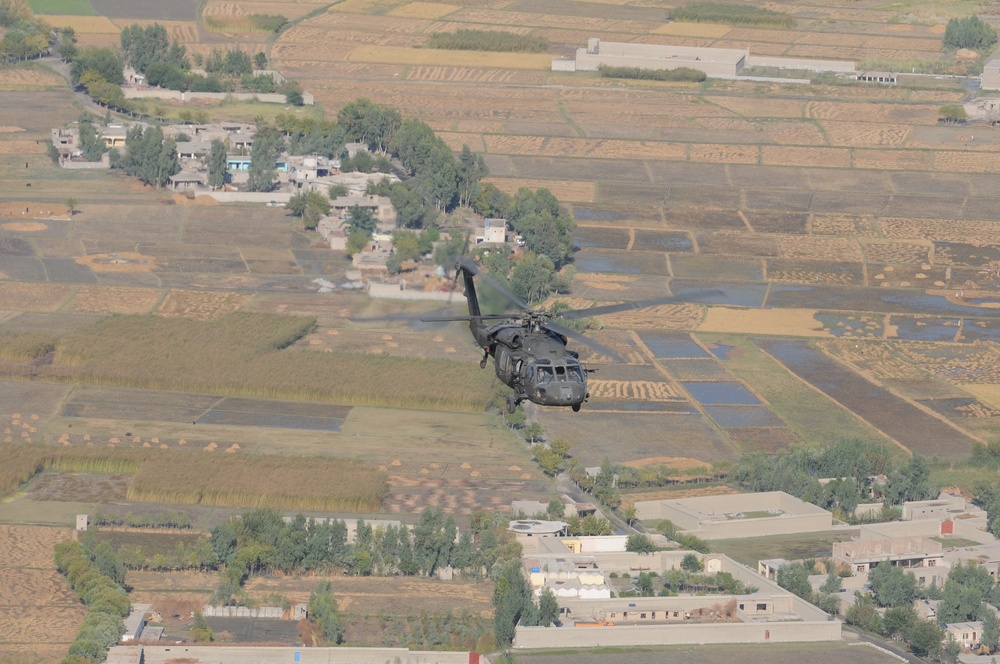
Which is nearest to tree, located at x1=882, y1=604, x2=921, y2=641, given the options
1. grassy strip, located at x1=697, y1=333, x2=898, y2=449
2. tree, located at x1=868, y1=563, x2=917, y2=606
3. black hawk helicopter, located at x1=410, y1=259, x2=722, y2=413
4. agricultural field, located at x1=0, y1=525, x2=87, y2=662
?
tree, located at x1=868, y1=563, x2=917, y2=606

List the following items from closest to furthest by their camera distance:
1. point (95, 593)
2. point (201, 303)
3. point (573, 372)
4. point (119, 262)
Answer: point (573, 372)
point (95, 593)
point (201, 303)
point (119, 262)

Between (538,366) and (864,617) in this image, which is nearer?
(538,366)

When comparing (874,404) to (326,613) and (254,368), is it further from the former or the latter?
(326,613)

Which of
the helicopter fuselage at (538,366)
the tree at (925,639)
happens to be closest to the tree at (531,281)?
the tree at (925,639)

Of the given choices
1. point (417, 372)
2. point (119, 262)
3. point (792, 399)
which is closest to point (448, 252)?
point (119, 262)

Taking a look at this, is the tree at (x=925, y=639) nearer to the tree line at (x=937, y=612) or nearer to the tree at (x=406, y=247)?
the tree line at (x=937, y=612)

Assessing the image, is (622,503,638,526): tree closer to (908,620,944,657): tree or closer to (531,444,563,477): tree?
(531,444,563,477): tree
